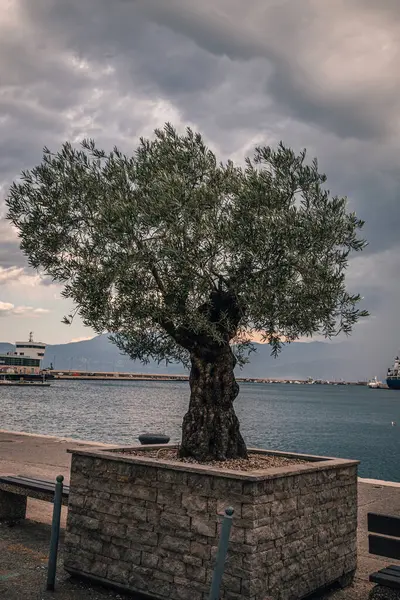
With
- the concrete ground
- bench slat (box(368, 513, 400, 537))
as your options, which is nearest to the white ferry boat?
the concrete ground

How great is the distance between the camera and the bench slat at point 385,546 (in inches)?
270

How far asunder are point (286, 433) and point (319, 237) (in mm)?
59418

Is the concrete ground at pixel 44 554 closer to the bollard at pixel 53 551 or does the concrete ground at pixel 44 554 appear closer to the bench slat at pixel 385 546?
the bollard at pixel 53 551

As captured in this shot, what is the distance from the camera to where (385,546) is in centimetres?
692

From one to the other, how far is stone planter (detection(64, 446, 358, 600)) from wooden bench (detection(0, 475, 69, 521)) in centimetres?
170

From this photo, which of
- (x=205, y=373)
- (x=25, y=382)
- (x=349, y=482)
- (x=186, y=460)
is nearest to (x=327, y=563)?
(x=349, y=482)

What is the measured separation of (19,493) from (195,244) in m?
5.58

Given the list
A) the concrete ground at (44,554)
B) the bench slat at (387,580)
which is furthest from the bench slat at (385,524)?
the concrete ground at (44,554)

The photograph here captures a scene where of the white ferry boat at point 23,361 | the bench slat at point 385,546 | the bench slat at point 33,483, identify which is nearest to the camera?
the bench slat at point 385,546

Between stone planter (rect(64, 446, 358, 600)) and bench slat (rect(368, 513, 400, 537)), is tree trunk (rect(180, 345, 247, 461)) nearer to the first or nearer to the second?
stone planter (rect(64, 446, 358, 600))

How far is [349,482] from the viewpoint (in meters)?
8.56

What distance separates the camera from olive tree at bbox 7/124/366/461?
8.59 metres

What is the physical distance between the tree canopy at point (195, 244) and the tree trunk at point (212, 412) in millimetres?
385

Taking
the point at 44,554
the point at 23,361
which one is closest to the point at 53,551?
the point at 44,554
